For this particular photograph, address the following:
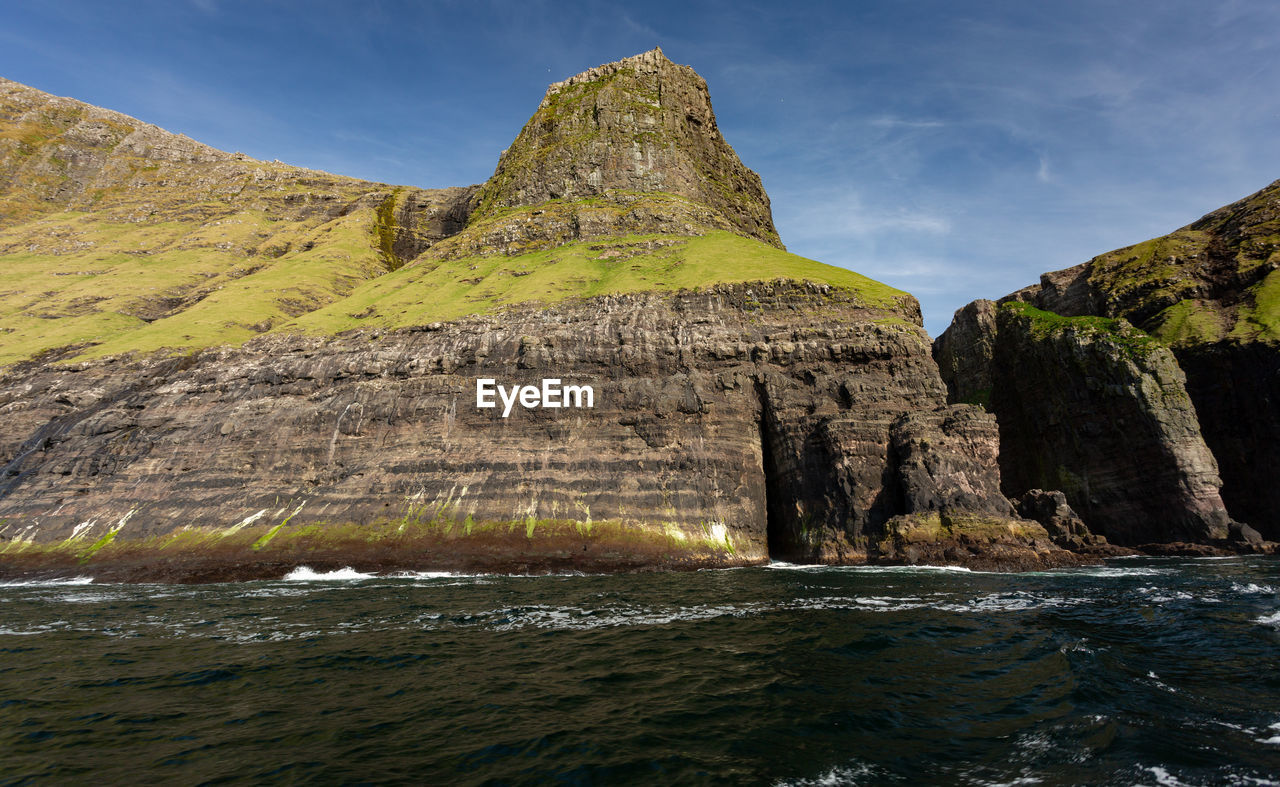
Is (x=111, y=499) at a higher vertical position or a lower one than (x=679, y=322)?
lower

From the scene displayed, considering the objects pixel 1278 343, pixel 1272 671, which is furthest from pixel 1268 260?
pixel 1272 671

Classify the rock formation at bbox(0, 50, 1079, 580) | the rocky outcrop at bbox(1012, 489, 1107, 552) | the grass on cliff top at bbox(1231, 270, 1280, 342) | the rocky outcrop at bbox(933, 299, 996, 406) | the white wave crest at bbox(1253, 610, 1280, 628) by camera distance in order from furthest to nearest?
the rocky outcrop at bbox(933, 299, 996, 406), the grass on cliff top at bbox(1231, 270, 1280, 342), the rocky outcrop at bbox(1012, 489, 1107, 552), the rock formation at bbox(0, 50, 1079, 580), the white wave crest at bbox(1253, 610, 1280, 628)

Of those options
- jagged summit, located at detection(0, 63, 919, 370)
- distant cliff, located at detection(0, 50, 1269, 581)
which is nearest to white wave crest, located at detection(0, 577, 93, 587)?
distant cliff, located at detection(0, 50, 1269, 581)

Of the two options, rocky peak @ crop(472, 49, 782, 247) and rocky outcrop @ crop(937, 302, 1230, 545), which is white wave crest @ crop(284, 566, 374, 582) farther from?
rocky outcrop @ crop(937, 302, 1230, 545)

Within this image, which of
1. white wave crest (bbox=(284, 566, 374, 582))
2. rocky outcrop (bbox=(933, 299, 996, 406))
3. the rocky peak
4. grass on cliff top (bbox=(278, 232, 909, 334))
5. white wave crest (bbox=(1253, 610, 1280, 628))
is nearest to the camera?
white wave crest (bbox=(1253, 610, 1280, 628))

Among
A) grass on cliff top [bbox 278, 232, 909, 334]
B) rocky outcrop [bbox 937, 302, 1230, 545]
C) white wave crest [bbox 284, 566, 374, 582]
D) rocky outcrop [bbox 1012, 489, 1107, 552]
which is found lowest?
white wave crest [bbox 284, 566, 374, 582]

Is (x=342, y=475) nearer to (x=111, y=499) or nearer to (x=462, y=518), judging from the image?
(x=462, y=518)
